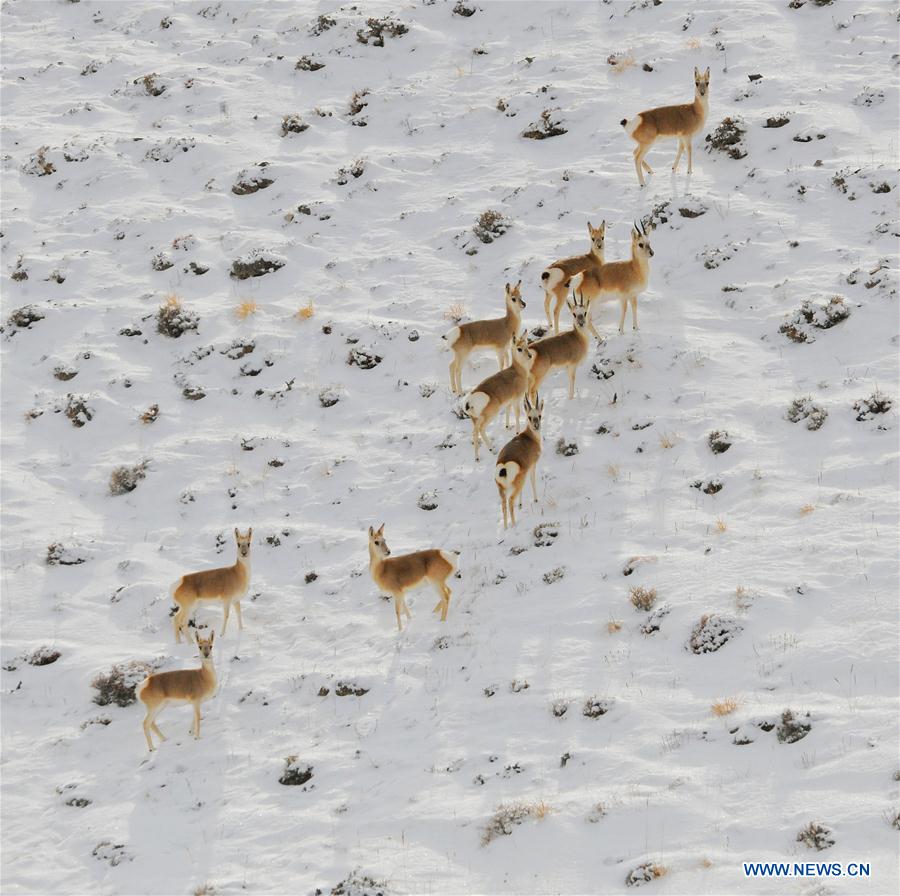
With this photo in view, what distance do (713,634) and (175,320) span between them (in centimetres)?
1038

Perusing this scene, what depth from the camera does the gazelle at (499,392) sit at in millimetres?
13500

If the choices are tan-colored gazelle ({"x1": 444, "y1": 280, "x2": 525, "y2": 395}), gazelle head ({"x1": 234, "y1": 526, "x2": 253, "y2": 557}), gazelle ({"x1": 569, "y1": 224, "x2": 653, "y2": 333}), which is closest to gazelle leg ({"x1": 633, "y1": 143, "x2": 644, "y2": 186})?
gazelle ({"x1": 569, "y1": 224, "x2": 653, "y2": 333})

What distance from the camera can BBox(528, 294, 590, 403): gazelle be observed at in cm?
1401

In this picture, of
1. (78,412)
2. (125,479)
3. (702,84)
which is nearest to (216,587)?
(125,479)

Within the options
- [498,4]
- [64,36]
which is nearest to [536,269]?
[498,4]

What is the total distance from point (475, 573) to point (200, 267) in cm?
877

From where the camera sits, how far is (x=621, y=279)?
15.0m

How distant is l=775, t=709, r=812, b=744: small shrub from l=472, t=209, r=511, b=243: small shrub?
10.6m

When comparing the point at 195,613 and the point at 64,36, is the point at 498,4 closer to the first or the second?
the point at 64,36

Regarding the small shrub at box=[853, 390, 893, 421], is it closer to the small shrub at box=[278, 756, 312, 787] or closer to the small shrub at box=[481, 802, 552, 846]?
the small shrub at box=[481, 802, 552, 846]

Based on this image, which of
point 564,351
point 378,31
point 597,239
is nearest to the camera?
point 564,351

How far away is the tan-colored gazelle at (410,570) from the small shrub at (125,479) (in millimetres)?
4391

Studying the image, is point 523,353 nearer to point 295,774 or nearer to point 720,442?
point 720,442

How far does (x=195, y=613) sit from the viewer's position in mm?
12742
